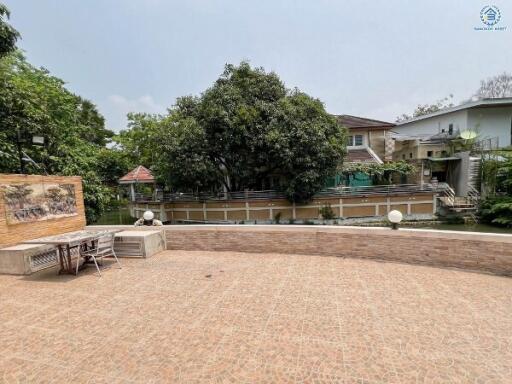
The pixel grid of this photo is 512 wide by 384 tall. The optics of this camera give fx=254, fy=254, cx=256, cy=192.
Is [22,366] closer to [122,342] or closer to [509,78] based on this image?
[122,342]

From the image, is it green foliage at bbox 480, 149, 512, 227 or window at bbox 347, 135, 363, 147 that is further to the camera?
window at bbox 347, 135, 363, 147

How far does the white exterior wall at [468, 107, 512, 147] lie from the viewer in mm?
→ 18828

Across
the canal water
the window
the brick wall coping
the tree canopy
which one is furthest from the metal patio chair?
the tree canopy

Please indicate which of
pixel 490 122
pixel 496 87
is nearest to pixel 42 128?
pixel 490 122

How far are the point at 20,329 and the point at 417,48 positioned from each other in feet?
55.9

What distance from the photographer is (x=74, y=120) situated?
14898 mm

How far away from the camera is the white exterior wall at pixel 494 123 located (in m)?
18.8

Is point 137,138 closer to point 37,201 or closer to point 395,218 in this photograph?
point 37,201

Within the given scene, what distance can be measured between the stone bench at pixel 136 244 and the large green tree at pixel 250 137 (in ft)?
22.1

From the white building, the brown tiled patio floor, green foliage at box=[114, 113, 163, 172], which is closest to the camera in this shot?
the brown tiled patio floor

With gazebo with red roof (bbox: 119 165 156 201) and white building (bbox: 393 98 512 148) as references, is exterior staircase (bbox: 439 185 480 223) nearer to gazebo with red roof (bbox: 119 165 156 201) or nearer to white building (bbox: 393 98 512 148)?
white building (bbox: 393 98 512 148)

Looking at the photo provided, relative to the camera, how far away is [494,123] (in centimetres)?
1889

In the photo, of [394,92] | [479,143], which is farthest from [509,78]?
[479,143]
